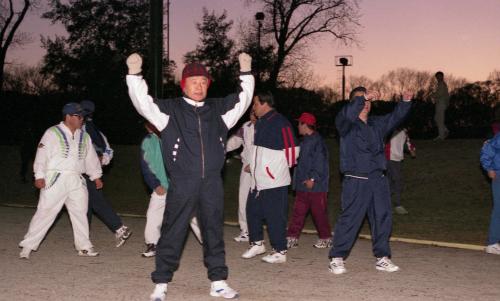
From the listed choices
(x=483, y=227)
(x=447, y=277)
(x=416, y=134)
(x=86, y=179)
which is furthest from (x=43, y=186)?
(x=416, y=134)

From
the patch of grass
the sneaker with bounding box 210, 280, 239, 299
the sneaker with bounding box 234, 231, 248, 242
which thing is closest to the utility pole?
the sneaker with bounding box 234, 231, 248, 242

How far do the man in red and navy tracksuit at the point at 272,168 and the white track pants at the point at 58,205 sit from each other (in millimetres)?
2141

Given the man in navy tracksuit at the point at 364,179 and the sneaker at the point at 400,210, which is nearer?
the man in navy tracksuit at the point at 364,179

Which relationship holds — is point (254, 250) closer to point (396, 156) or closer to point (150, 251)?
point (150, 251)

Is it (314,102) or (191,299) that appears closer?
(191,299)

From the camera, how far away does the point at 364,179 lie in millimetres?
7230

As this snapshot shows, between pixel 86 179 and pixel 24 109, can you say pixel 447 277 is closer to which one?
pixel 86 179

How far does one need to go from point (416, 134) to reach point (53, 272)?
80.5 ft

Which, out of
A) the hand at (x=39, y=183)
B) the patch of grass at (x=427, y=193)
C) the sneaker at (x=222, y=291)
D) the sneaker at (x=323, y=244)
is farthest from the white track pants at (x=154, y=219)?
the patch of grass at (x=427, y=193)

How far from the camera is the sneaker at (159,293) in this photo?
19.8ft

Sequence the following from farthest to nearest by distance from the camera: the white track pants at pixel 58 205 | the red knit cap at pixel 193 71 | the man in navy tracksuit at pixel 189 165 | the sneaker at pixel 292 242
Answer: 1. the sneaker at pixel 292 242
2. the white track pants at pixel 58 205
3. the red knit cap at pixel 193 71
4. the man in navy tracksuit at pixel 189 165

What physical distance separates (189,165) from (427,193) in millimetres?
10415

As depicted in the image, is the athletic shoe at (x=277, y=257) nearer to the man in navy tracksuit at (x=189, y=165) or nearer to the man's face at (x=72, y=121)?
the man in navy tracksuit at (x=189, y=165)

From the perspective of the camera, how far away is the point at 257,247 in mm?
8344
